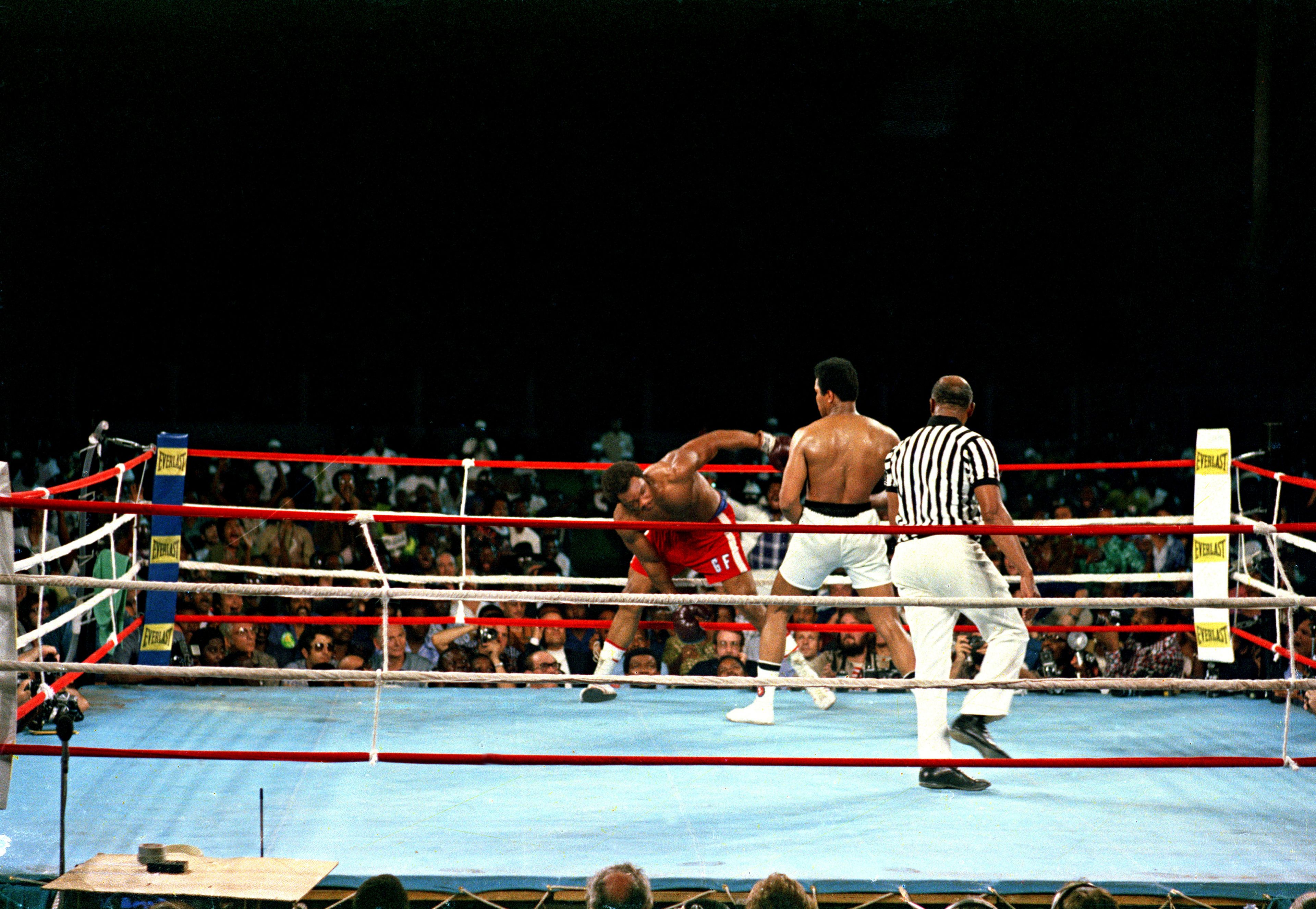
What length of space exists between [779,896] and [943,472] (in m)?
1.56

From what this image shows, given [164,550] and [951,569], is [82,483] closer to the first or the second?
[164,550]

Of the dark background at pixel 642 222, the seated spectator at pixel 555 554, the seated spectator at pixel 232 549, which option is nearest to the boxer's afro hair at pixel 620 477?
the seated spectator at pixel 555 554

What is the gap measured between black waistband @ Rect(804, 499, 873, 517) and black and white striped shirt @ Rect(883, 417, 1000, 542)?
0.54 m

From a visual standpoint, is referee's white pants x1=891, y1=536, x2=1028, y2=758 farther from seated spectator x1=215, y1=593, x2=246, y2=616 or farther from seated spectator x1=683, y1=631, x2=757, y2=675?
seated spectator x1=215, y1=593, x2=246, y2=616

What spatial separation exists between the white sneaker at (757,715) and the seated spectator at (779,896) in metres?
2.01

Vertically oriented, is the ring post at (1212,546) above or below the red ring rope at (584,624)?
above

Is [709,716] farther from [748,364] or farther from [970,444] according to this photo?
[748,364]

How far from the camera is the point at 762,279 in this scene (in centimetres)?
1227

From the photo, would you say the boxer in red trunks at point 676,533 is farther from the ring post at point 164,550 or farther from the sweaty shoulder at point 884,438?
the ring post at point 164,550

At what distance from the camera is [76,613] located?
3865mm

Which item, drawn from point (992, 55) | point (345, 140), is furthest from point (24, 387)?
point (992, 55)

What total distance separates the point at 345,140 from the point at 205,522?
5.55m

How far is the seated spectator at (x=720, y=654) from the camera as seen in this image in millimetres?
5770

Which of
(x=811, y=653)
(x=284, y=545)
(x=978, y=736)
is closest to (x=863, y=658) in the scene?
(x=811, y=653)
